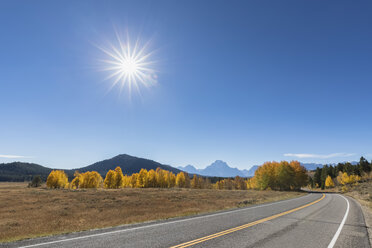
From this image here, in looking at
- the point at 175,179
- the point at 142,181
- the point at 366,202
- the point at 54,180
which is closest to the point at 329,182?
the point at 175,179

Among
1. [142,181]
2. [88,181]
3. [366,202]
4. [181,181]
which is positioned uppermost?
[88,181]

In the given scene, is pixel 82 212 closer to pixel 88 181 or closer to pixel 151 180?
pixel 88 181

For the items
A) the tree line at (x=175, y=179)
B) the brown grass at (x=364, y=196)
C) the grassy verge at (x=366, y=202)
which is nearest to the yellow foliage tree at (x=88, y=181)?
the tree line at (x=175, y=179)

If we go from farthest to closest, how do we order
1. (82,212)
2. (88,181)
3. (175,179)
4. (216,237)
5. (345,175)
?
(175,179)
(345,175)
(88,181)
(82,212)
(216,237)

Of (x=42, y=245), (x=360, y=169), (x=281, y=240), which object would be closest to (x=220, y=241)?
(x=281, y=240)

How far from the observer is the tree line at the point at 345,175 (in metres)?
88.9

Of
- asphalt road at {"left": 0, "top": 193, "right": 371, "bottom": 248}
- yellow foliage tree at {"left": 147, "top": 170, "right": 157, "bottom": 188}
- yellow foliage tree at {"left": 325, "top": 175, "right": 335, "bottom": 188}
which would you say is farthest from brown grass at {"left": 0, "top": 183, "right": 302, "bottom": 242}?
yellow foliage tree at {"left": 325, "top": 175, "right": 335, "bottom": 188}

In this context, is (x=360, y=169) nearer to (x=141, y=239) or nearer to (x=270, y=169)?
(x=270, y=169)

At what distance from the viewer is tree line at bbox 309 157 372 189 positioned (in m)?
88.9

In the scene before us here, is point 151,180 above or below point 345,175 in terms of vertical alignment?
below

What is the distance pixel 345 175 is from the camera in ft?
292

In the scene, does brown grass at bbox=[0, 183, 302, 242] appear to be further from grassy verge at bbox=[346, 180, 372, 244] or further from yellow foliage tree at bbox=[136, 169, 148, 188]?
yellow foliage tree at bbox=[136, 169, 148, 188]

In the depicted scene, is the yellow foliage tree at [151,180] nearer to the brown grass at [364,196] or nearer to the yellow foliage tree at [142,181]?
the yellow foliage tree at [142,181]

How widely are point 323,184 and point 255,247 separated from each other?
12782 centimetres
